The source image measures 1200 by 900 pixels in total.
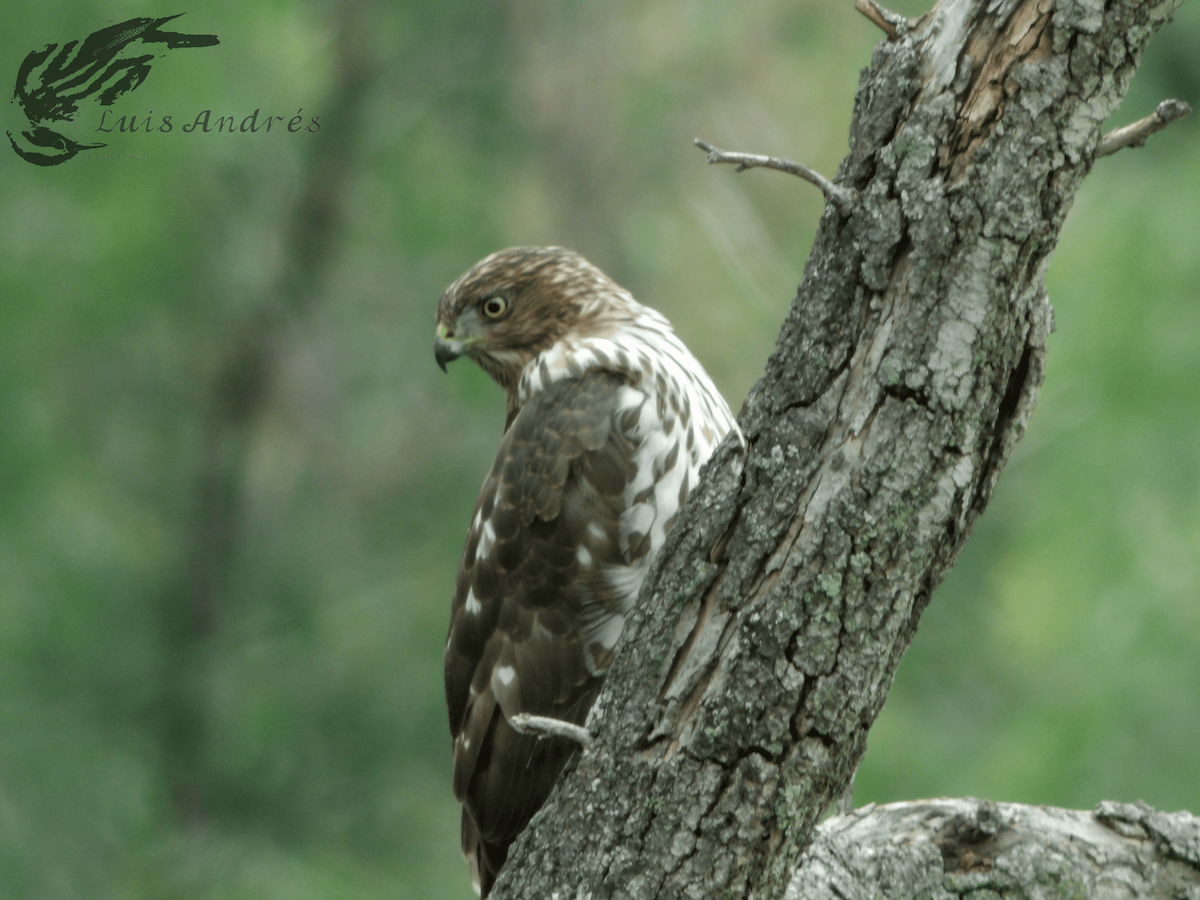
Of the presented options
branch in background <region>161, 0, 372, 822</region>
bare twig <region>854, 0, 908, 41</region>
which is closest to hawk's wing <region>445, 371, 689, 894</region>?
bare twig <region>854, 0, 908, 41</region>

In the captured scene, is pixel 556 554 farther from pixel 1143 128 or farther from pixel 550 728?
pixel 1143 128

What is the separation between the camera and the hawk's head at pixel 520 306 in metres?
4.08

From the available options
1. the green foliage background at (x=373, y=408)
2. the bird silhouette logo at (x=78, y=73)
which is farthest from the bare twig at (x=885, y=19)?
the bird silhouette logo at (x=78, y=73)

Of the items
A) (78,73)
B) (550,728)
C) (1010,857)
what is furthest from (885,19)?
(78,73)

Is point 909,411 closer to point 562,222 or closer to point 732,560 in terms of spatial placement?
point 732,560

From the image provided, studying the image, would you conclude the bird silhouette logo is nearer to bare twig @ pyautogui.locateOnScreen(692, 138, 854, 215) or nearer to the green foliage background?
the green foliage background

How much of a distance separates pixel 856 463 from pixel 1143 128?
764 mm

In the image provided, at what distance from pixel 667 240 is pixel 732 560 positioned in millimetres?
9517

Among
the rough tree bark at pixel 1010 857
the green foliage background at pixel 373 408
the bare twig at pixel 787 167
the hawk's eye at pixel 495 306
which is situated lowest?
the rough tree bark at pixel 1010 857

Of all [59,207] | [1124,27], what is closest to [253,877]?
[59,207]

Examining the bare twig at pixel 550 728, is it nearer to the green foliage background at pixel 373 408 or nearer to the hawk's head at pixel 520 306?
the hawk's head at pixel 520 306

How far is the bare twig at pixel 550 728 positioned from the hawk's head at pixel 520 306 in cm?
190

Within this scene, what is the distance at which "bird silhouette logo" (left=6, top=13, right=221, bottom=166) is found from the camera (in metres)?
6.72

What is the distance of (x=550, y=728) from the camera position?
234 cm
